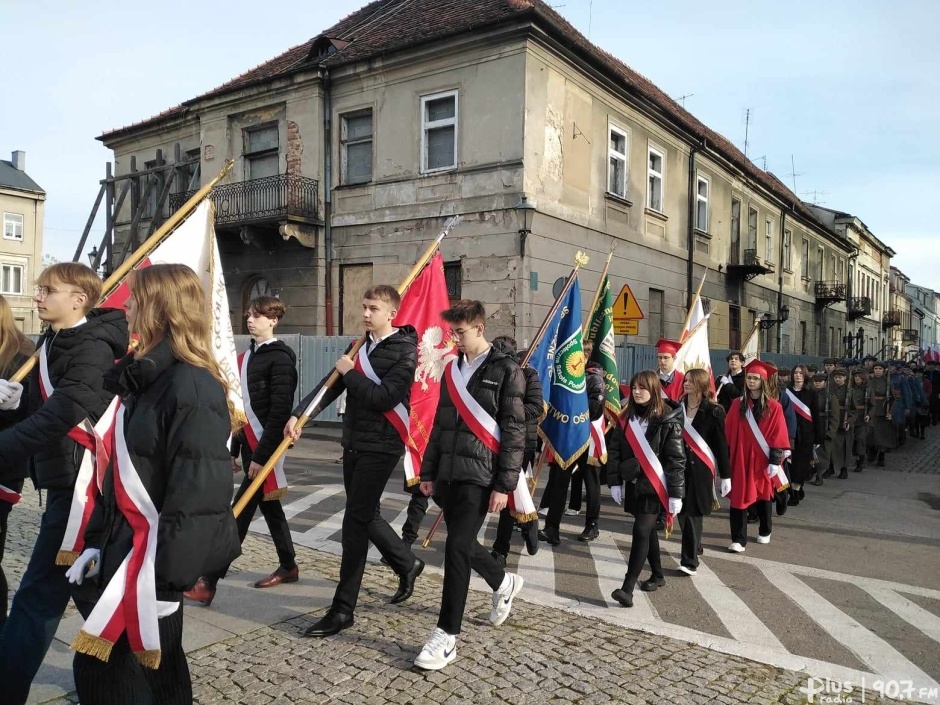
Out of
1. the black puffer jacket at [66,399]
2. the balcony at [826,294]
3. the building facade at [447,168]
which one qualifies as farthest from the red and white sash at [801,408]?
the balcony at [826,294]

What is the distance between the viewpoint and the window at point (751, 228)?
26780 mm

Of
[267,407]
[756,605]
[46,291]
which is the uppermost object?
[46,291]

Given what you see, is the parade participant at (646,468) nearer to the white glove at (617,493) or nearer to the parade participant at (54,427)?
the white glove at (617,493)

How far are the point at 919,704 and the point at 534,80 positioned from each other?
13.4 meters

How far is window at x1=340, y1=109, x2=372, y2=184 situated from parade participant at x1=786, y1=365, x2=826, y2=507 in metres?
10.9

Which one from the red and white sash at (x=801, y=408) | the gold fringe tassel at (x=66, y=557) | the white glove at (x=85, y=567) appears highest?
the red and white sash at (x=801, y=408)

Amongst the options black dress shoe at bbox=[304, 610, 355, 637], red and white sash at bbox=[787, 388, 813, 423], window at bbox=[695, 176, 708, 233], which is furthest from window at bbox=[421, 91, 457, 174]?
black dress shoe at bbox=[304, 610, 355, 637]

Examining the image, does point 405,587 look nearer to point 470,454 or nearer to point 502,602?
point 502,602

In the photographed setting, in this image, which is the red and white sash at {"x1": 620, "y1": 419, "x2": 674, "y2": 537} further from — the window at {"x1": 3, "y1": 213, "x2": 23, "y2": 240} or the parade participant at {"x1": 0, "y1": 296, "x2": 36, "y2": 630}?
the window at {"x1": 3, "y1": 213, "x2": 23, "y2": 240}

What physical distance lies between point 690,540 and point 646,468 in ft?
3.44

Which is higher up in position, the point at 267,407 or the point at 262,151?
the point at 262,151

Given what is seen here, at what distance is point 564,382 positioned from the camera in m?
7.14

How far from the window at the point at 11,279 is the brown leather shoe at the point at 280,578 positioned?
52.2 m

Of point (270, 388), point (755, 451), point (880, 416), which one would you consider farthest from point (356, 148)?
point (270, 388)
